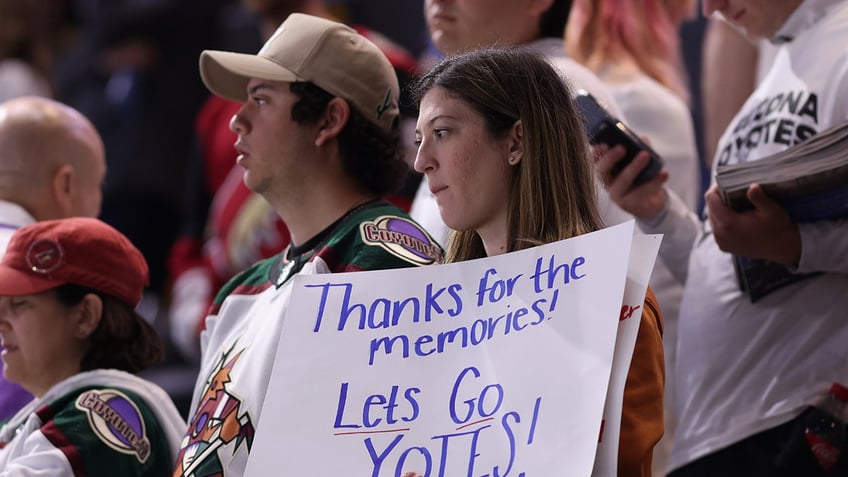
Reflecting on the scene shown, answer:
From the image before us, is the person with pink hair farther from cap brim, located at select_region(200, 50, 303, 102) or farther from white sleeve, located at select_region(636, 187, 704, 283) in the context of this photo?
cap brim, located at select_region(200, 50, 303, 102)

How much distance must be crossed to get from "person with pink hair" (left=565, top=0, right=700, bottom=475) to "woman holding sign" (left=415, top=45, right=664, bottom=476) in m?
1.06

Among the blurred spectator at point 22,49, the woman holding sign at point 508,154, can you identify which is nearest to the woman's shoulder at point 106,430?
the woman holding sign at point 508,154

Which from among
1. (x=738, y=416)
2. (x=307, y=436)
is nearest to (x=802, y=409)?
(x=738, y=416)

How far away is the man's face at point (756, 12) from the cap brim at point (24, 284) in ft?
4.78

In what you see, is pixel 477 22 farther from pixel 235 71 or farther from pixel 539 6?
pixel 235 71

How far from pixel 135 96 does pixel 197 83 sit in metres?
0.27

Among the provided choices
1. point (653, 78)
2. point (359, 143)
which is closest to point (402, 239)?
point (359, 143)

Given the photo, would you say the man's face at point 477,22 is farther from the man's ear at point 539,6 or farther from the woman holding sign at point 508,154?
the woman holding sign at point 508,154

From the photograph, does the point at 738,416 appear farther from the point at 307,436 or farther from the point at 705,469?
the point at 307,436

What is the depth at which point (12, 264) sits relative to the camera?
2.80 meters

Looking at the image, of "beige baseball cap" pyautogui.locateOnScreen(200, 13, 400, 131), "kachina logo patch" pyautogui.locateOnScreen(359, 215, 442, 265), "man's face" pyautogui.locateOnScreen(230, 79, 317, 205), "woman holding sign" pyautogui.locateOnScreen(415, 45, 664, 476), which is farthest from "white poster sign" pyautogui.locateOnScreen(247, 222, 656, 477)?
"beige baseball cap" pyautogui.locateOnScreen(200, 13, 400, 131)

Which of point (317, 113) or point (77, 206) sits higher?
point (317, 113)

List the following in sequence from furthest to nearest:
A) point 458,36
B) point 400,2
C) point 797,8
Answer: point 400,2 < point 458,36 < point 797,8

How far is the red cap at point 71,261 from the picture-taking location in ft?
9.10
